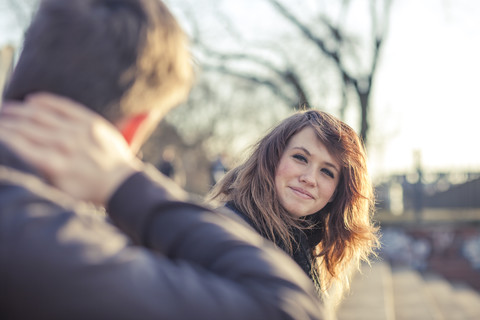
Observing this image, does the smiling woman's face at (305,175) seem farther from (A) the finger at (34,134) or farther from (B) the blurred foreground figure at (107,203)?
(A) the finger at (34,134)

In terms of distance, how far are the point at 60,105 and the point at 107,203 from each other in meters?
0.16

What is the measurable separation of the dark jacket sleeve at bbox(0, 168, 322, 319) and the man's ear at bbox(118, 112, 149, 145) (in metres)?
0.11

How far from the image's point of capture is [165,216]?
73 centimetres

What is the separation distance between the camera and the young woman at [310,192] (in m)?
2.45

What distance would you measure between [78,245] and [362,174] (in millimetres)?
2279

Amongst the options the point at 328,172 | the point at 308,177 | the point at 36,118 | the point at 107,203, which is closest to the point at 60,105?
the point at 36,118

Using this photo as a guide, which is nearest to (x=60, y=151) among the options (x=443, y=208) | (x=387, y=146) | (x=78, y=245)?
(x=78, y=245)

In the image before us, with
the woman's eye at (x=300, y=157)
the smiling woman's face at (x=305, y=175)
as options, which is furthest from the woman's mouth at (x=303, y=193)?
the woman's eye at (x=300, y=157)

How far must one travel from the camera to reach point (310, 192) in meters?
2.51

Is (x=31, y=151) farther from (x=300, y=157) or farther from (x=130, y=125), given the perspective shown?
(x=300, y=157)

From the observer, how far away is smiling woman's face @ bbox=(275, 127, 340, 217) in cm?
250

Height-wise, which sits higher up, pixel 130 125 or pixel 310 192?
pixel 130 125

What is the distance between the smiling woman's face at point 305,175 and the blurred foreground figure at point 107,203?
1.70 meters

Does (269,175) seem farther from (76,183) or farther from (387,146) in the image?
(387,146)
